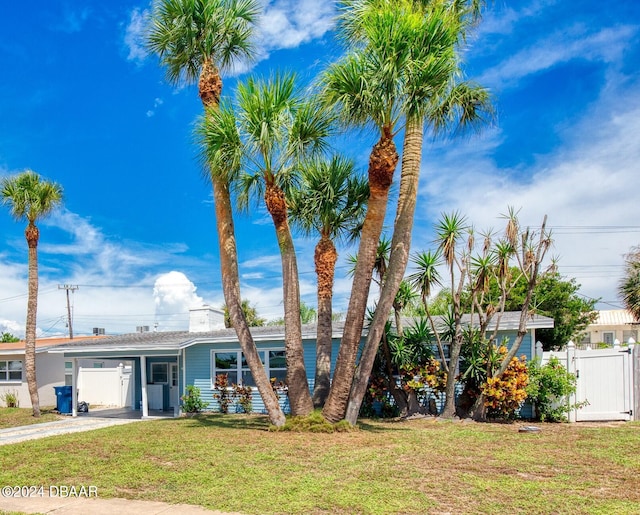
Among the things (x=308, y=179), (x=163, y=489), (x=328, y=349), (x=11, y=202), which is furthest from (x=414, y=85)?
(x=11, y=202)

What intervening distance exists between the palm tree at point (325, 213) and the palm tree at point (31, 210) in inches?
402

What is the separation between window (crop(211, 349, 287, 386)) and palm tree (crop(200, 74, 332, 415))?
4.49 meters

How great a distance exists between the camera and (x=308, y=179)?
46.0 ft

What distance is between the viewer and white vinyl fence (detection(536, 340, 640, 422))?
13.9 metres

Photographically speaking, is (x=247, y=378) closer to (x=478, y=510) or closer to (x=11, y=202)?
(x=11, y=202)

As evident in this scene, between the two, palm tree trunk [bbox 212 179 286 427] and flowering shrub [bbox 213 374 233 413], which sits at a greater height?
palm tree trunk [bbox 212 179 286 427]

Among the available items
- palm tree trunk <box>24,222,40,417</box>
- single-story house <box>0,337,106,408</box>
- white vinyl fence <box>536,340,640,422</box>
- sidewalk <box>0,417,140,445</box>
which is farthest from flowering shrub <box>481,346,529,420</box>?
single-story house <box>0,337,106,408</box>

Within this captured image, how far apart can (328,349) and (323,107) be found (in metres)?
5.93

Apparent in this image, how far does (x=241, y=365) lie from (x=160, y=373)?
4699 millimetres

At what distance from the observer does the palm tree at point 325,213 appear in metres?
13.7

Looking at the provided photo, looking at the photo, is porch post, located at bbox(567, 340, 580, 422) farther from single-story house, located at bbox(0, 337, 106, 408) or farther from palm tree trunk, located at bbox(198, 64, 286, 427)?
single-story house, located at bbox(0, 337, 106, 408)

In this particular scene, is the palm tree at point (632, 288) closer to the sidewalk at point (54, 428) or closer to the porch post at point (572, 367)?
the porch post at point (572, 367)

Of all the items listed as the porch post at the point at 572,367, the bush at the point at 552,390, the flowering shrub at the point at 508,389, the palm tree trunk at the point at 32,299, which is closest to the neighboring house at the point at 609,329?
the porch post at the point at 572,367

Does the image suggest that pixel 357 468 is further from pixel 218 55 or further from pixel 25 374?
pixel 25 374
